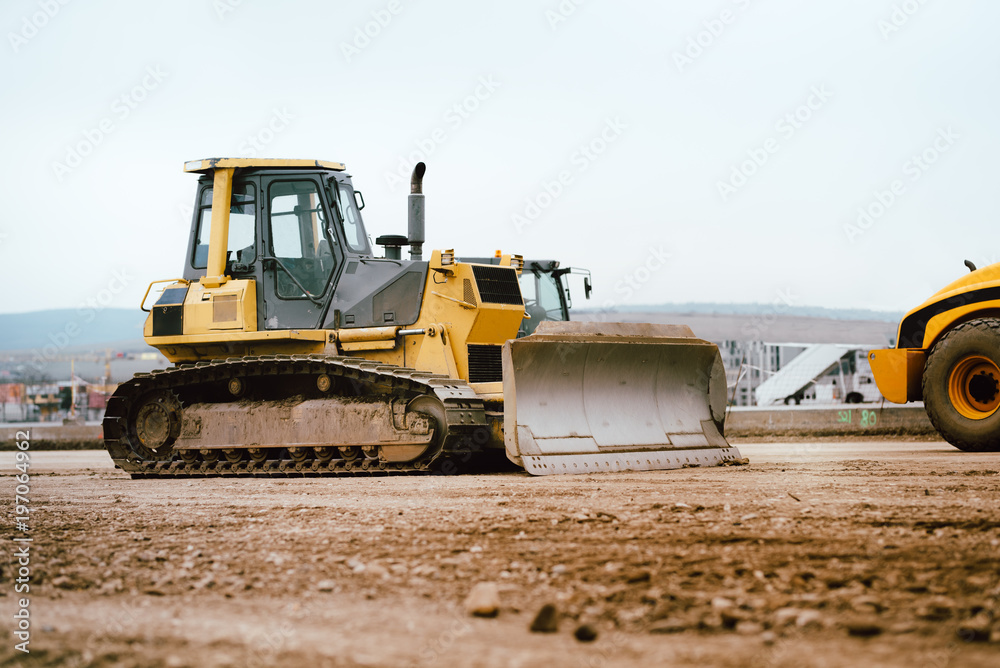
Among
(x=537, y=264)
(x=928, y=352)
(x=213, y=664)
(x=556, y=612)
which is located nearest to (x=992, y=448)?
(x=928, y=352)

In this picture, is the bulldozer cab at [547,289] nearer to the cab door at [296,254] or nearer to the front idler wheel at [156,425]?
the cab door at [296,254]

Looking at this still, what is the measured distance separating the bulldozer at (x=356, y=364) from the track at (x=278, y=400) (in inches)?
0.9

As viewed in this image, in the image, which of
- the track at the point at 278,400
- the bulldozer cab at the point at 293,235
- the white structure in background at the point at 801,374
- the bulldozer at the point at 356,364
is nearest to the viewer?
the track at the point at 278,400

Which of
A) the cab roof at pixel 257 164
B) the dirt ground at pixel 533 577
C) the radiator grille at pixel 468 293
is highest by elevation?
the cab roof at pixel 257 164

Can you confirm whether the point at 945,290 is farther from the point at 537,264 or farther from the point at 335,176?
the point at 335,176

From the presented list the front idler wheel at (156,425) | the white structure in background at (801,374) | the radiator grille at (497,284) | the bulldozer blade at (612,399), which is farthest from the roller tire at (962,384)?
the white structure in background at (801,374)

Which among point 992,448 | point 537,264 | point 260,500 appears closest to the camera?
point 260,500

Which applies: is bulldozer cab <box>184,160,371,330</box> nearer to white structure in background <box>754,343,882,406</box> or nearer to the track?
the track

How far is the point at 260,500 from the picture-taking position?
7.73m

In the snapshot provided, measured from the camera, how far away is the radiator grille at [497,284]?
10820 mm

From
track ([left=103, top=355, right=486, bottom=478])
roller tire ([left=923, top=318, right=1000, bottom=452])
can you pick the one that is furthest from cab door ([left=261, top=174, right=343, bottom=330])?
roller tire ([left=923, top=318, right=1000, bottom=452])

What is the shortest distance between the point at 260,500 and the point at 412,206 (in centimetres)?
449

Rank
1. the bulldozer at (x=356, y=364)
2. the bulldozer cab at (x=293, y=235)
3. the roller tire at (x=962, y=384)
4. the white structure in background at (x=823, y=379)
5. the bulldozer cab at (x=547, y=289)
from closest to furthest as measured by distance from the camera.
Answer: the bulldozer at (x=356, y=364), the roller tire at (x=962, y=384), the bulldozer cab at (x=293, y=235), the bulldozer cab at (x=547, y=289), the white structure in background at (x=823, y=379)

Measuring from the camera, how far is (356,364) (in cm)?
1030
